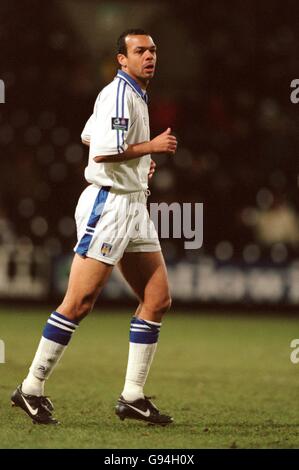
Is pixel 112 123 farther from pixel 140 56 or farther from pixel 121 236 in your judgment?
pixel 121 236

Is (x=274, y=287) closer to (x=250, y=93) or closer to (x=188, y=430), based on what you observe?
(x=250, y=93)

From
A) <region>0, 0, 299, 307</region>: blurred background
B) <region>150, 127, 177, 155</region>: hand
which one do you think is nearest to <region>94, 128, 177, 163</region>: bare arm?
<region>150, 127, 177, 155</region>: hand

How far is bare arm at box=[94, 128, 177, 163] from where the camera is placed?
5.50 meters

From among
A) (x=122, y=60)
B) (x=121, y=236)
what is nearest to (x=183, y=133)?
(x=122, y=60)

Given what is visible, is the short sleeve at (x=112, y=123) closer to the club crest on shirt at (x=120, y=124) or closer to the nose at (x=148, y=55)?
the club crest on shirt at (x=120, y=124)

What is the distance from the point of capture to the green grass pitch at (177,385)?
5.29 meters

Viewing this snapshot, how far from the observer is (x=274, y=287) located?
14.3m

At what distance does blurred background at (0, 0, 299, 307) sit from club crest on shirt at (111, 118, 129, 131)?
8.55 metres

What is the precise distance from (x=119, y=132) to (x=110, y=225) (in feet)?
1.73

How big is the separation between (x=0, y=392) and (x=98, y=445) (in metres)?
2.09

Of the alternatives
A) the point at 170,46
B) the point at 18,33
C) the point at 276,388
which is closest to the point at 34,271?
the point at 18,33

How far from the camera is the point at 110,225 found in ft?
18.5

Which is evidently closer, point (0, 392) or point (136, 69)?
point (136, 69)

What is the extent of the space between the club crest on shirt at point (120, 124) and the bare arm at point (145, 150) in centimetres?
13
